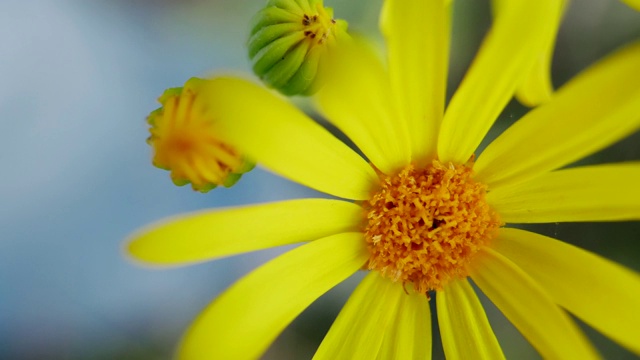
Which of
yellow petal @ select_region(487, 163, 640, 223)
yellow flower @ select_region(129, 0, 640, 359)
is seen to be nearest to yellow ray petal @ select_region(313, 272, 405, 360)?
yellow flower @ select_region(129, 0, 640, 359)

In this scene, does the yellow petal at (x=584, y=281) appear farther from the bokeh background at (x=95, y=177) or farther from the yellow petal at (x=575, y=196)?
the bokeh background at (x=95, y=177)

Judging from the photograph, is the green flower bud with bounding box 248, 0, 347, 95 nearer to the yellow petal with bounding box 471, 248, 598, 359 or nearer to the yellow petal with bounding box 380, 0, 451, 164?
the yellow petal with bounding box 380, 0, 451, 164

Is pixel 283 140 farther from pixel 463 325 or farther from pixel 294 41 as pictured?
pixel 463 325

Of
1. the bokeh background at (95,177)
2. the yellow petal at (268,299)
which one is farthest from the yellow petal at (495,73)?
the bokeh background at (95,177)

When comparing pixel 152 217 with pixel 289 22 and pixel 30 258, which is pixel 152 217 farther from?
pixel 289 22

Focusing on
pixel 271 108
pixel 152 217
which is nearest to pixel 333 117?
pixel 271 108

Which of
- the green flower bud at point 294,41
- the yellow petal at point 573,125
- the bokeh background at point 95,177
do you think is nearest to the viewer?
the yellow petal at point 573,125
